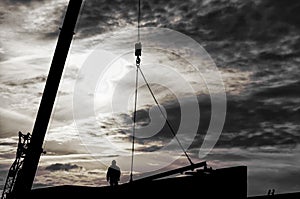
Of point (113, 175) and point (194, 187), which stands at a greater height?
point (113, 175)

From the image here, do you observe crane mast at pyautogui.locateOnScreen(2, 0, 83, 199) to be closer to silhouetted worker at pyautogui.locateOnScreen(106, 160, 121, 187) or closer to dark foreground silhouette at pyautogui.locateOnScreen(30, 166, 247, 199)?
dark foreground silhouette at pyautogui.locateOnScreen(30, 166, 247, 199)

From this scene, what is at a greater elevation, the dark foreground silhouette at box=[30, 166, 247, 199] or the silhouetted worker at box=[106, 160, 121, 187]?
the silhouetted worker at box=[106, 160, 121, 187]

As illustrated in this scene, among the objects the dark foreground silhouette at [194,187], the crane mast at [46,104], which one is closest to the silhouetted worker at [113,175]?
the dark foreground silhouette at [194,187]

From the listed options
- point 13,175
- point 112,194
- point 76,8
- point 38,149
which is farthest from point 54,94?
point 13,175

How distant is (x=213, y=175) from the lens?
16266mm

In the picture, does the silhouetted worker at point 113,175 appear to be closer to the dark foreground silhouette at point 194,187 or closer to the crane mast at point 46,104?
the dark foreground silhouette at point 194,187

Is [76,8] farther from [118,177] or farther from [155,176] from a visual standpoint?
[118,177]

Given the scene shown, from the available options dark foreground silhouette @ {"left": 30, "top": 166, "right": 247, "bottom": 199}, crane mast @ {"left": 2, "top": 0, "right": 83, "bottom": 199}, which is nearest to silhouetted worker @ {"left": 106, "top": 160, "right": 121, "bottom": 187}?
dark foreground silhouette @ {"left": 30, "top": 166, "right": 247, "bottom": 199}

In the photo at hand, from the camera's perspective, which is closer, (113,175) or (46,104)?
(46,104)

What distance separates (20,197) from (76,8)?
804cm

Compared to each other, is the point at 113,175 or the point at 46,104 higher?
the point at 46,104

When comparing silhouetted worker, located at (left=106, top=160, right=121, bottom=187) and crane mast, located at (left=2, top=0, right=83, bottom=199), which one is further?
silhouetted worker, located at (left=106, top=160, right=121, bottom=187)

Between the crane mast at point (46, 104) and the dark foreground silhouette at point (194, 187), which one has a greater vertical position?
the crane mast at point (46, 104)

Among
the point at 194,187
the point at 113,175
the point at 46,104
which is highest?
the point at 46,104
